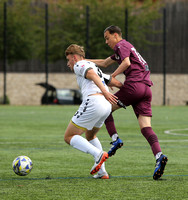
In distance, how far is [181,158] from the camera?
31.8 feet

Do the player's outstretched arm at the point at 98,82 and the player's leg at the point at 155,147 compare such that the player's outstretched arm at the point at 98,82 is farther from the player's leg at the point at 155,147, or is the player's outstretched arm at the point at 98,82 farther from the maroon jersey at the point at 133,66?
the maroon jersey at the point at 133,66

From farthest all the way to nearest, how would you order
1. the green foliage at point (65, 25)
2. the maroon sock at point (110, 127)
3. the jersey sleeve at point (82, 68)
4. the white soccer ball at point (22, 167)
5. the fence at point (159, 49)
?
the fence at point (159, 49) < the green foliage at point (65, 25) < the maroon sock at point (110, 127) < the white soccer ball at point (22, 167) < the jersey sleeve at point (82, 68)

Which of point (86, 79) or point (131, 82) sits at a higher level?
point (86, 79)

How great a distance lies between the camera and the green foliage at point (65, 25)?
136ft

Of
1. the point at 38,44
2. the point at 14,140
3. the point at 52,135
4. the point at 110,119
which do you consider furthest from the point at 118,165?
the point at 38,44

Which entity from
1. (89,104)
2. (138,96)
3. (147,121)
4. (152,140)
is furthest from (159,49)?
(89,104)

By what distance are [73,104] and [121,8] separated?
41.9 feet

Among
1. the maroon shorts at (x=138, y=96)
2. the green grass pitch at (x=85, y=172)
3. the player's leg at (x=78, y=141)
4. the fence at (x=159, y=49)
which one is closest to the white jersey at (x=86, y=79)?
Result: the player's leg at (x=78, y=141)

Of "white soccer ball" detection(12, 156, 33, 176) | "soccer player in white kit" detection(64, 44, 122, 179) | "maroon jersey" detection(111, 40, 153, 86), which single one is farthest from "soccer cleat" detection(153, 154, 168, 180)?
"white soccer ball" detection(12, 156, 33, 176)

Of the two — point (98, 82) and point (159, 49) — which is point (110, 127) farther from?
point (159, 49)

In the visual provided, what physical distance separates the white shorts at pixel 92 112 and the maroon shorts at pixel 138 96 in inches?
32.8

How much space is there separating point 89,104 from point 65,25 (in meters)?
37.6

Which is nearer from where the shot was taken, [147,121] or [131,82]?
[147,121]

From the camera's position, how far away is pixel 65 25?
44.2m
